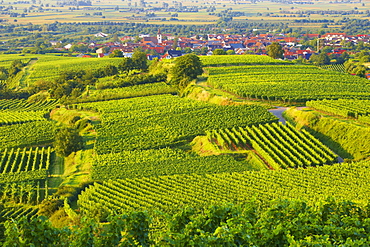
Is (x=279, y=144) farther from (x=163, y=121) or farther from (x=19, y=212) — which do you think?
(x=19, y=212)

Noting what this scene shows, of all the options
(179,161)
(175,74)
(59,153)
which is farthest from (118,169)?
(175,74)

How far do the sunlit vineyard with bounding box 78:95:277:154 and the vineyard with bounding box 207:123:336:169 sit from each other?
7.55ft

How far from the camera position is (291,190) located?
36.3m

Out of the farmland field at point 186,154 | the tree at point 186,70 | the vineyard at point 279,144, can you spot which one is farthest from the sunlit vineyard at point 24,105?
the vineyard at point 279,144

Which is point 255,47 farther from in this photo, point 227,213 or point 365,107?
point 227,213

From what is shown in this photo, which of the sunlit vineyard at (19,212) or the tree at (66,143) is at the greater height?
the tree at (66,143)

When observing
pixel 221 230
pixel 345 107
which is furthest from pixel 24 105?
pixel 221 230

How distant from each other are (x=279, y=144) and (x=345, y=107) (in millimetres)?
12383

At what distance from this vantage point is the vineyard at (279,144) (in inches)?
1693

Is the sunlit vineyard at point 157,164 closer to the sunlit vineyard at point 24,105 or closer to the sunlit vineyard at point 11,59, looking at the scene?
the sunlit vineyard at point 24,105

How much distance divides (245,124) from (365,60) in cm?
7528

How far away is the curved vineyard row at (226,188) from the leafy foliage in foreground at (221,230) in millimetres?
11169

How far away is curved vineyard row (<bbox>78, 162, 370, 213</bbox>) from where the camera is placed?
35.0 meters

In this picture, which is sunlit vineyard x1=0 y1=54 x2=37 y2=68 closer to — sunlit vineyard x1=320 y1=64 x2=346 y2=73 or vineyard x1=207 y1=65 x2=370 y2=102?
vineyard x1=207 y1=65 x2=370 y2=102
